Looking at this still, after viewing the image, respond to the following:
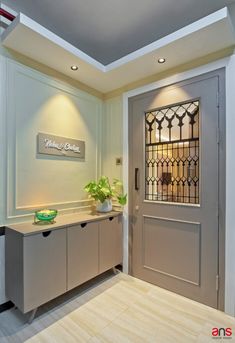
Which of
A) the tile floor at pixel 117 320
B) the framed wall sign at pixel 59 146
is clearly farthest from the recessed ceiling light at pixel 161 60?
the tile floor at pixel 117 320

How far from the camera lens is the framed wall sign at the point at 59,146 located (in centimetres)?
228

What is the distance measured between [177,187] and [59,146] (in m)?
1.50

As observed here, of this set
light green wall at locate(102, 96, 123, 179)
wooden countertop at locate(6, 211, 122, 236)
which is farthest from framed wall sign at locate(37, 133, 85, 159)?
wooden countertop at locate(6, 211, 122, 236)

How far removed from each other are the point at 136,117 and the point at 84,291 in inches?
87.7

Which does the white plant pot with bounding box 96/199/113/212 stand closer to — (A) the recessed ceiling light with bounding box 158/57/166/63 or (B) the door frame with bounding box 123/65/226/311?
(B) the door frame with bounding box 123/65/226/311

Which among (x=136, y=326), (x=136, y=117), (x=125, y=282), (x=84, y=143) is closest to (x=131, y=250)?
(x=125, y=282)

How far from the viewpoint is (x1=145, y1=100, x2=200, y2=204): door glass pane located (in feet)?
7.20

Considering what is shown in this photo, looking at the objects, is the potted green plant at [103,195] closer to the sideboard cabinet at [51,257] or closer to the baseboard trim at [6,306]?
the sideboard cabinet at [51,257]

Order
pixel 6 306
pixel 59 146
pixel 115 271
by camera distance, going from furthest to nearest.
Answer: pixel 115 271 → pixel 59 146 → pixel 6 306

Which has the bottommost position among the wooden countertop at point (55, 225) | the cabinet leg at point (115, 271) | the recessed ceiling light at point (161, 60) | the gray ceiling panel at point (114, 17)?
the cabinet leg at point (115, 271)

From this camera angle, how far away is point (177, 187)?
2.31 metres

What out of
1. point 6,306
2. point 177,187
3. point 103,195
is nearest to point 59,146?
point 103,195

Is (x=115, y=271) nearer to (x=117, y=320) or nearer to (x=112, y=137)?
(x=117, y=320)

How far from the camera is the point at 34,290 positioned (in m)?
1.80
